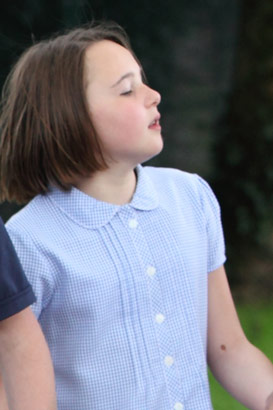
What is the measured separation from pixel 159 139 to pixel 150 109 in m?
0.07

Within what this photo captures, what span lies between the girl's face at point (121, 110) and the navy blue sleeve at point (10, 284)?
43 centimetres

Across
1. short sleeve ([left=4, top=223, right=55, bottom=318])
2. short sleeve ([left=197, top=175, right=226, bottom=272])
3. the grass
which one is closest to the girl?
short sleeve ([left=4, top=223, right=55, bottom=318])

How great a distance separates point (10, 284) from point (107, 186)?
1.58ft

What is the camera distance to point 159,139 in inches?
77.0

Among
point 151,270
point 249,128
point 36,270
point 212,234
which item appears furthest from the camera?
point 249,128

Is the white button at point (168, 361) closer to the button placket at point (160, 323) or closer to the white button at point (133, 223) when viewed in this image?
the button placket at point (160, 323)

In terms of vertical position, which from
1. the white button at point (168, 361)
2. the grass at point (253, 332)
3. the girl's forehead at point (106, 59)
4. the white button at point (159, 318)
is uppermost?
the girl's forehead at point (106, 59)

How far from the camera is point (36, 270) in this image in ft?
6.05

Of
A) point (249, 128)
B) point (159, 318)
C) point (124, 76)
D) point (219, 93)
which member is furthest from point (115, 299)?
point (249, 128)

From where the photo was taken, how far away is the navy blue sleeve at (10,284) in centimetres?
157

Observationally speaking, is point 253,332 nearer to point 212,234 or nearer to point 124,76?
point 212,234

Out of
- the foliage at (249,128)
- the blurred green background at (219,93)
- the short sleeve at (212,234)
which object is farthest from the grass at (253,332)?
the short sleeve at (212,234)

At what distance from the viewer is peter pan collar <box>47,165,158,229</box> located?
6.40ft

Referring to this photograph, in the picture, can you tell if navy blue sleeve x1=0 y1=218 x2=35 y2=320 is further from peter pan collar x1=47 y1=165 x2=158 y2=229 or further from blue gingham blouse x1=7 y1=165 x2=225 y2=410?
peter pan collar x1=47 y1=165 x2=158 y2=229
